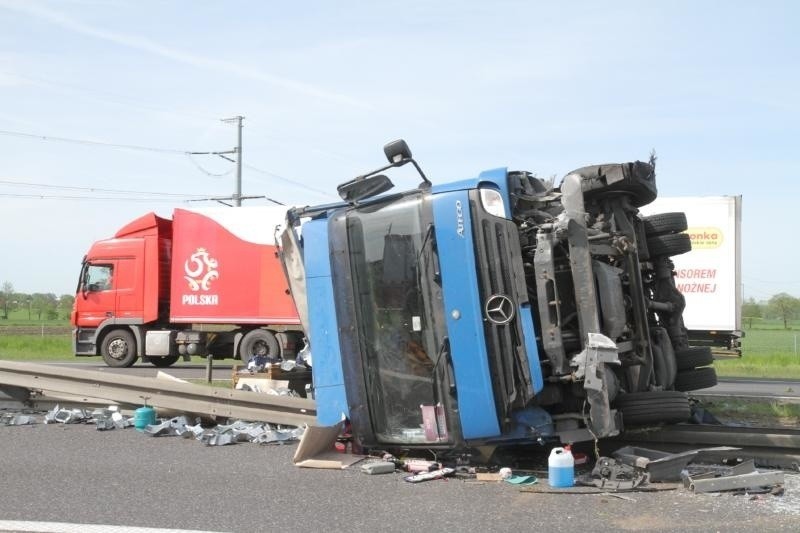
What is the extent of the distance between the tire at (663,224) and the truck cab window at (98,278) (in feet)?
48.5

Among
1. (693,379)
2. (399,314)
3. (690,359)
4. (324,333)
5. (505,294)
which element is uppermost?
(505,294)

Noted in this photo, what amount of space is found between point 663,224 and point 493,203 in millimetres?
1776

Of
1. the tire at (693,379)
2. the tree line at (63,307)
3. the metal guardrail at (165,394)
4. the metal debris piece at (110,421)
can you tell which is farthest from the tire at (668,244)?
the tree line at (63,307)

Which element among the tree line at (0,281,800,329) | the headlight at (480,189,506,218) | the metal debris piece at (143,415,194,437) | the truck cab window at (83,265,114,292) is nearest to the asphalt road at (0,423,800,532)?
the metal debris piece at (143,415,194,437)

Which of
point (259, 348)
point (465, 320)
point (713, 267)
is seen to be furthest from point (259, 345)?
point (465, 320)

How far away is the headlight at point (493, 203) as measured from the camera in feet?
17.2

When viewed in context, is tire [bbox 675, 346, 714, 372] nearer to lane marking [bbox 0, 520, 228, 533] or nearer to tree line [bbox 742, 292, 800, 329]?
lane marking [bbox 0, 520, 228, 533]

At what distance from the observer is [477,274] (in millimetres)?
5168

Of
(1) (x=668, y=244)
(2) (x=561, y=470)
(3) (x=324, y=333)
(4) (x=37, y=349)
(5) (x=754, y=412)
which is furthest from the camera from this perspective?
(4) (x=37, y=349)

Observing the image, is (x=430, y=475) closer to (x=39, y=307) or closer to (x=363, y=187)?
(x=363, y=187)

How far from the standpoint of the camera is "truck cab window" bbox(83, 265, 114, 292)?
18375 mm

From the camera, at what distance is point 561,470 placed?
16.2ft

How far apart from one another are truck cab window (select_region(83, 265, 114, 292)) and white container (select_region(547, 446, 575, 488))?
606 inches

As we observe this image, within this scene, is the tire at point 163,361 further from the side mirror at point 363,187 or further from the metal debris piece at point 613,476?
the metal debris piece at point 613,476
